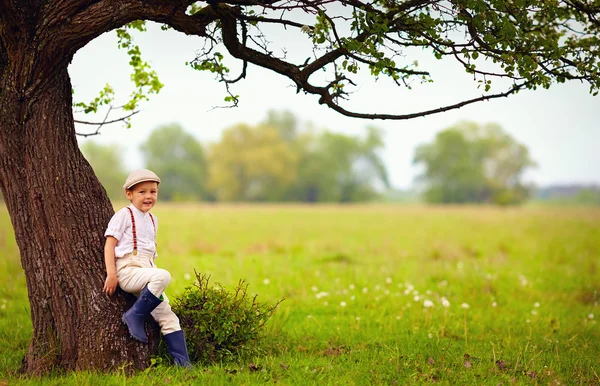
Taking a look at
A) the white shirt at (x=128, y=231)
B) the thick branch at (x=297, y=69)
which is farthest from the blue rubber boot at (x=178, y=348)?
the thick branch at (x=297, y=69)

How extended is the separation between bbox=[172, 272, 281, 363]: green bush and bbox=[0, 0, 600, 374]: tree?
2.03ft

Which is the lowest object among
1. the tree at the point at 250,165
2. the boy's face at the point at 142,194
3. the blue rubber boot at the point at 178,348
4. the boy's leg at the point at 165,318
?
the blue rubber boot at the point at 178,348

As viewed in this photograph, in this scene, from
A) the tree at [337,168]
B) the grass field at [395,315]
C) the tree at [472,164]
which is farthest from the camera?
the tree at [472,164]

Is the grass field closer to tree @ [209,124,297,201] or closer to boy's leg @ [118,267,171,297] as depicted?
boy's leg @ [118,267,171,297]

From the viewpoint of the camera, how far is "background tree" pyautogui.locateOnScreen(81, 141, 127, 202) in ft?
316

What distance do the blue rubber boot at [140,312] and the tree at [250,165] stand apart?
79490mm

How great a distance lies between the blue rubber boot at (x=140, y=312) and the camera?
562cm

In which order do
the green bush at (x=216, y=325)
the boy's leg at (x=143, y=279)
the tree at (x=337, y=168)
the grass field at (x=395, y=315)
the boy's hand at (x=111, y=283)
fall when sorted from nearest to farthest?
the boy's leg at (x=143, y=279)
the boy's hand at (x=111, y=283)
the grass field at (x=395, y=315)
the green bush at (x=216, y=325)
the tree at (x=337, y=168)

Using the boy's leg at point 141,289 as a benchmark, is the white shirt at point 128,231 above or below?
above

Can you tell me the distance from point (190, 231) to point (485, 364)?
21532 millimetres

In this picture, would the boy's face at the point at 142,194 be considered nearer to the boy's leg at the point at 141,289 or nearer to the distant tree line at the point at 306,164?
the boy's leg at the point at 141,289

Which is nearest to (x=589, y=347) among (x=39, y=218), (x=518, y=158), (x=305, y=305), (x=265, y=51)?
(x=305, y=305)

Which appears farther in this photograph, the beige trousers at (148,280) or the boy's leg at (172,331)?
the boy's leg at (172,331)

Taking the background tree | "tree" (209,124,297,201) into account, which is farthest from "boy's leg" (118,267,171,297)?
the background tree
